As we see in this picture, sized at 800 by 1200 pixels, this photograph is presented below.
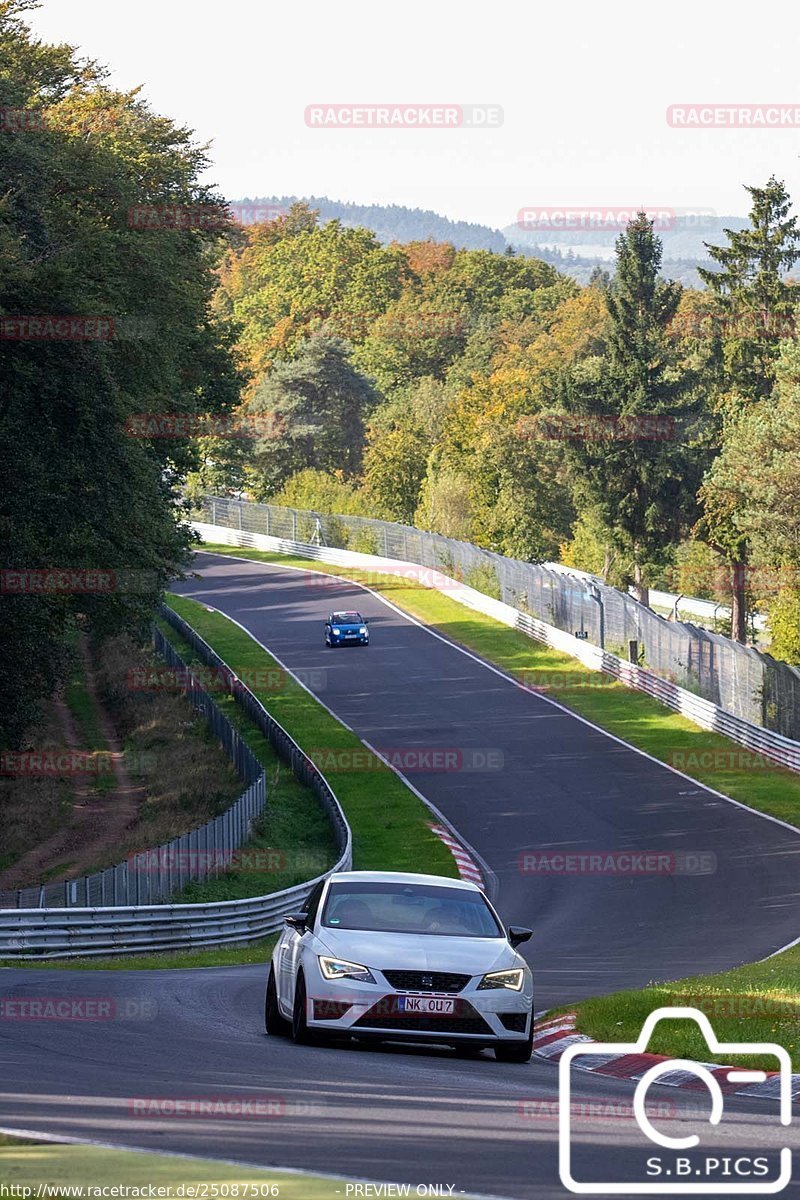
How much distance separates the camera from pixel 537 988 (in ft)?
66.5

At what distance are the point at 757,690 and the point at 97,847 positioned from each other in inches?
810

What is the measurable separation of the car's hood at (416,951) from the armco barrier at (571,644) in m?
33.7

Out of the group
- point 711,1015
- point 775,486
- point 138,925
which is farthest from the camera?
point 775,486

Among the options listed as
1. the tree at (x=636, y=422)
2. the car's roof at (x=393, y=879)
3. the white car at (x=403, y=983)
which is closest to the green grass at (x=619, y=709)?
the tree at (x=636, y=422)

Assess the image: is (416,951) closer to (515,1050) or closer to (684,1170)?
(515,1050)

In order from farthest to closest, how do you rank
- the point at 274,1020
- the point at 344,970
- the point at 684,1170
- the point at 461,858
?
the point at 461,858 → the point at 274,1020 → the point at 344,970 → the point at 684,1170

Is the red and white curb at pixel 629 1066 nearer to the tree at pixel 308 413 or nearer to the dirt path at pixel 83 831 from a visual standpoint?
the dirt path at pixel 83 831

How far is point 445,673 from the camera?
61156 mm

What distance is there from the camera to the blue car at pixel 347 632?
67.2 m

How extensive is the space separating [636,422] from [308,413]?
44.6m

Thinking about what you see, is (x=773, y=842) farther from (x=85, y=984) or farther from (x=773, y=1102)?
(x=773, y=1102)

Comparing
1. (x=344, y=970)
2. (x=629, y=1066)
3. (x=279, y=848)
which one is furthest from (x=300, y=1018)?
(x=279, y=848)

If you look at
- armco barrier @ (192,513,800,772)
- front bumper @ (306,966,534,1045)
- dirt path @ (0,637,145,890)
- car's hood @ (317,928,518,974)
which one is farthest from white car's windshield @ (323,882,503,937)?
armco barrier @ (192,513,800,772)

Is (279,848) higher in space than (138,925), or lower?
lower
